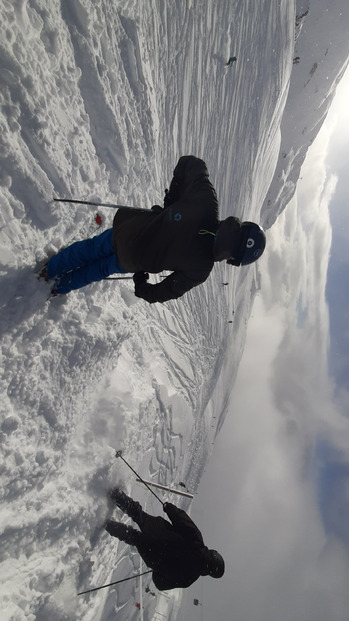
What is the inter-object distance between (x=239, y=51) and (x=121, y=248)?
8356mm

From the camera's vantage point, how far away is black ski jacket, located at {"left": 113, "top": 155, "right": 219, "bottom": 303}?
2268 millimetres

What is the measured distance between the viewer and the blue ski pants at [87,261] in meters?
2.67

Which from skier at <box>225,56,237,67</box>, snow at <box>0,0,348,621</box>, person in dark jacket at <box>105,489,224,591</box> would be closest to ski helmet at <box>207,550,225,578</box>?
person in dark jacket at <box>105,489,224,591</box>

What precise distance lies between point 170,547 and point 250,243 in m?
4.30

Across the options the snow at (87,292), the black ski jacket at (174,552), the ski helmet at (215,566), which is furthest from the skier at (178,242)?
the ski helmet at (215,566)

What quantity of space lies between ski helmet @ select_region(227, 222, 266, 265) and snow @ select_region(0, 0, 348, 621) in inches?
75.7

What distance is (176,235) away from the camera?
7.51ft

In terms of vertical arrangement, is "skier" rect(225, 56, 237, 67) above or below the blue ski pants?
above

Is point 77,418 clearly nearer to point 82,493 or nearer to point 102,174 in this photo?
point 82,493

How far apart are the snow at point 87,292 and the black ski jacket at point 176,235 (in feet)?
3.52

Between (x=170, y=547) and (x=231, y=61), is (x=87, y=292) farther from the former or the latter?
(x=231, y=61)

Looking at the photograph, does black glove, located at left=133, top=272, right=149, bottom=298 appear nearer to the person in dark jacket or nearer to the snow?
the snow

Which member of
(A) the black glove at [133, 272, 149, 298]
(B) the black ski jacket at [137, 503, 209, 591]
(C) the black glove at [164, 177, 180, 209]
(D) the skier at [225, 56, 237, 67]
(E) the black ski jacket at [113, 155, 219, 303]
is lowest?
(B) the black ski jacket at [137, 503, 209, 591]

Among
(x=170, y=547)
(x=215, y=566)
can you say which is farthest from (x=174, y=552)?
(x=215, y=566)
